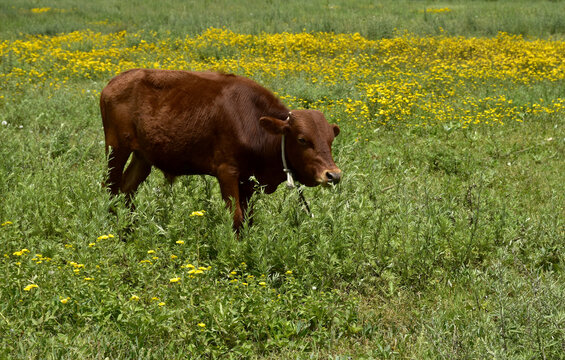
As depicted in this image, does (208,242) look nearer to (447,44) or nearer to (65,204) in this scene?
(65,204)

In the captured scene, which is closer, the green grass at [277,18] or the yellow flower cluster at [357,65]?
the yellow flower cluster at [357,65]

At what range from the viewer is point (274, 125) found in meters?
5.12

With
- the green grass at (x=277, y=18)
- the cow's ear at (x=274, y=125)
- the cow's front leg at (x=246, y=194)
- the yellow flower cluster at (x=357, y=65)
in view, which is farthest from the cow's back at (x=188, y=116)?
the green grass at (x=277, y=18)

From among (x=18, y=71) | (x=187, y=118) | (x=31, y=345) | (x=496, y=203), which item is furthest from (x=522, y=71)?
(x=31, y=345)

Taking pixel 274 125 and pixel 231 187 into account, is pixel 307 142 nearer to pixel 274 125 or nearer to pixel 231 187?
pixel 274 125

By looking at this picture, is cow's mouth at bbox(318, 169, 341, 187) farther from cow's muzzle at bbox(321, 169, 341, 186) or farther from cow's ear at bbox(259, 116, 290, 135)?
cow's ear at bbox(259, 116, 290, 135)

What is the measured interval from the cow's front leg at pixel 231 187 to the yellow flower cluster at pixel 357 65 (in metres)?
4.44

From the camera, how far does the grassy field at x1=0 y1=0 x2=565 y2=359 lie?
3846 mm

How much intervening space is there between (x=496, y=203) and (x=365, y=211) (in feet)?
5.90

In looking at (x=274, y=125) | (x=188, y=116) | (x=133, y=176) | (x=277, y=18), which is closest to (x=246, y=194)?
(x=274, y=125)

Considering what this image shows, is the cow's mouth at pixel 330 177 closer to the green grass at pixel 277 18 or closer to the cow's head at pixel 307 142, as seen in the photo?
the cow's head at pixel 307 142

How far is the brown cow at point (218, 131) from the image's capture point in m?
5.10

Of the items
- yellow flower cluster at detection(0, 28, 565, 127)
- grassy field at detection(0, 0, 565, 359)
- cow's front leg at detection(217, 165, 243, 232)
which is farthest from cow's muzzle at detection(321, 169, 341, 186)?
yellow flower cluster at detection(0, 28, 565, 127)

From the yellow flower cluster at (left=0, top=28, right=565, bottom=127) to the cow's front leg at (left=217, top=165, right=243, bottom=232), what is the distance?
175 inches
